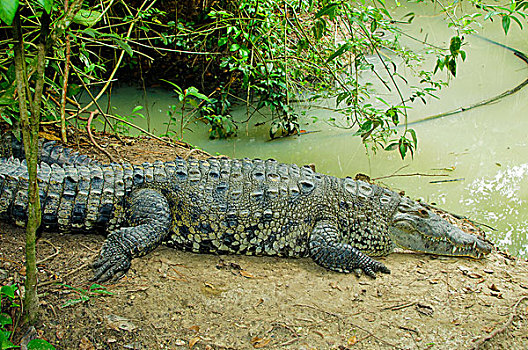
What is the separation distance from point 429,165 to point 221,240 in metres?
4.00

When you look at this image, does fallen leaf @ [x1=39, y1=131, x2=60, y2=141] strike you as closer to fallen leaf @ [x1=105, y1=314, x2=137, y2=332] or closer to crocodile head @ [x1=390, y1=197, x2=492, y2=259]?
fallen leaf @ [x1=105, y1=314, x2=137, y2=332]

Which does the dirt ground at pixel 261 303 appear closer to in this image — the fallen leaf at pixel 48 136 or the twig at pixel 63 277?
the twig at pixel 63 277

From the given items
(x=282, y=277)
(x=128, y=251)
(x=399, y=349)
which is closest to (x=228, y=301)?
(x=282, y=277)

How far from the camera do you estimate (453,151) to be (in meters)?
6.82

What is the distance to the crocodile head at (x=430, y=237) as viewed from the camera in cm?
409

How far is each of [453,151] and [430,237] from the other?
3207 mm

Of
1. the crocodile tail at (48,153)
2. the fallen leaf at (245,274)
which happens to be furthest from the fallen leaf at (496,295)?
the crocodile tail at (48,153)

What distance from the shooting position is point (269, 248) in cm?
384

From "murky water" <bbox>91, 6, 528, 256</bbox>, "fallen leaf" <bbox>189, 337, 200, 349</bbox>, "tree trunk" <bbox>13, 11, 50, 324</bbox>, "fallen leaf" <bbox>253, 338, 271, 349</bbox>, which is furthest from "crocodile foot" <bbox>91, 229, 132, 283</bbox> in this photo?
"murky water" <bbox>91, 6, 528, 256</bbox>

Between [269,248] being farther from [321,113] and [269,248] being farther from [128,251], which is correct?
[321,113]

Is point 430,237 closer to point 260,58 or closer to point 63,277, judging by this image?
point 63,277

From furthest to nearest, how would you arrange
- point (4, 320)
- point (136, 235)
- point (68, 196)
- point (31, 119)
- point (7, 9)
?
point (68, 196) → point (136, 235) → point (4, 320) → point (31, 119) → point (7, 9)

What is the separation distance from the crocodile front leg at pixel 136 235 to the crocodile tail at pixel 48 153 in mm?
1420

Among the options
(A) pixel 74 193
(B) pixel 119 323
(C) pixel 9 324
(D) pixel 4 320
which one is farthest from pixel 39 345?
(A) pixel 74 193
